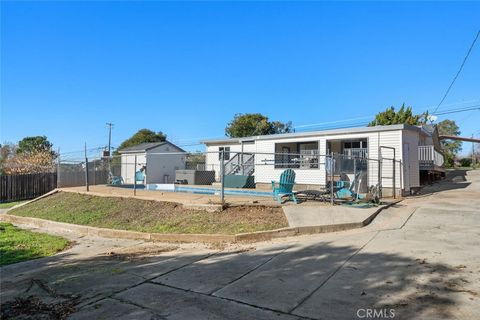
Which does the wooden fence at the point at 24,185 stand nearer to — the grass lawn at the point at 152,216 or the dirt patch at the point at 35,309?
the grass lawn at the point at 152,216

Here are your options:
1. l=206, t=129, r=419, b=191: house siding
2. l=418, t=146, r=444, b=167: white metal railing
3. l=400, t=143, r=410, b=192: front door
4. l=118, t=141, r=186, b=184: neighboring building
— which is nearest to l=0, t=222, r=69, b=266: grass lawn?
l=206, t=129, r=419, b=191: house siding

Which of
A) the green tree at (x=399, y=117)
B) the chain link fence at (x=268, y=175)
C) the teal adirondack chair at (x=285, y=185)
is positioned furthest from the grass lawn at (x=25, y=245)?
the green tree at (x=399, y=117)

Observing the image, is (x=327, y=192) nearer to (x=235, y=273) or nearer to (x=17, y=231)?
(x=235, y=273)

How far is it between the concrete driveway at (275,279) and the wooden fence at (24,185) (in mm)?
14686

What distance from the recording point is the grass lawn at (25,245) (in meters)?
7.26

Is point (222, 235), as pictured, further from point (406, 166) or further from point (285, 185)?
point (406, 166)

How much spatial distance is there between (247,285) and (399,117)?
37.9m

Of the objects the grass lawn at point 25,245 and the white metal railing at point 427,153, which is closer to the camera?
the grass lawn at point 25,245

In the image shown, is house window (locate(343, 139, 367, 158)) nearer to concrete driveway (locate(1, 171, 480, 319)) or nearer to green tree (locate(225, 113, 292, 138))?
concrete driveway (locate(1, 171, 480, 319))

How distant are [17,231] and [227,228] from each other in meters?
6.78

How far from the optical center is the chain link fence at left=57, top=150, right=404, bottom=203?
1114cm

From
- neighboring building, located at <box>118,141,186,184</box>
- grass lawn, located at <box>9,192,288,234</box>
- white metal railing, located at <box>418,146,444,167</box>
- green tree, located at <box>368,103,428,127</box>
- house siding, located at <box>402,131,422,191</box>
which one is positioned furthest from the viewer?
green tree, located at <box>368,103,428,127</box>

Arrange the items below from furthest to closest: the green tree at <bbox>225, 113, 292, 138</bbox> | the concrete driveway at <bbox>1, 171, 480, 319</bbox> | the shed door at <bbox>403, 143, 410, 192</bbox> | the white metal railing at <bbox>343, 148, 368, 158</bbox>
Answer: the green tree at <bbox>225, 113, 292, 138</bbox> < the white metal railing at <bbox>343, 148, 368, 158</bbox> < the shed door at <bbox>403, 143, 410, 192</bbox> < the concrete driveway at <bbox>1, 171, 480, 319</bbox>

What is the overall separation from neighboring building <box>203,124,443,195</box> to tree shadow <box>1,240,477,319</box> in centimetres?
639
